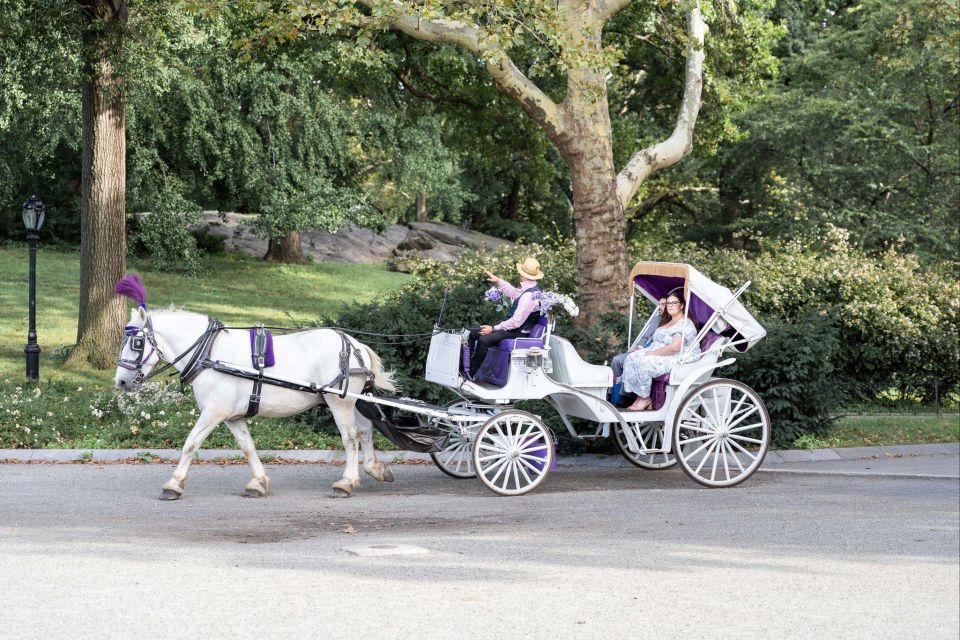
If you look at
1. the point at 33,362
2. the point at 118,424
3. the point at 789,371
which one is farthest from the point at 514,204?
the point at 118,424

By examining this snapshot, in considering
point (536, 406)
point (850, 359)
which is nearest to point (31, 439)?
point (536, 406)

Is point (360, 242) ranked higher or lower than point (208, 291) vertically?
higher

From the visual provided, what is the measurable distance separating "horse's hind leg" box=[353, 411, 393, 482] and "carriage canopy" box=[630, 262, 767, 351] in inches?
129

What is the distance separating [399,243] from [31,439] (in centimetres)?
2756

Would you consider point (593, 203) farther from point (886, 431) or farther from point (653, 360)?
point (886, 431)

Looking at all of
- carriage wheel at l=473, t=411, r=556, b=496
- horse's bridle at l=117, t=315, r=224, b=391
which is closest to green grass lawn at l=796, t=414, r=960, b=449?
carriage wheel at l=473, t=411, r=556, b=496

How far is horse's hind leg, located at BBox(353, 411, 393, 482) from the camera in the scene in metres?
10.7

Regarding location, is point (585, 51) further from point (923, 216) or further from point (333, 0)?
point (923, 216)

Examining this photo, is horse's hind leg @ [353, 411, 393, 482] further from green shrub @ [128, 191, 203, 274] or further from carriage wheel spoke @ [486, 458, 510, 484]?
green shrub @ [128, 191, 203, 274]

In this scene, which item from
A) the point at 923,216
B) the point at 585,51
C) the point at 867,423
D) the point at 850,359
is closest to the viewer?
the point at 585,51

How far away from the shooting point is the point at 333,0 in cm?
1252

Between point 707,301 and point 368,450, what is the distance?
370cm

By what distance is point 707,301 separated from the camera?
10.9 m

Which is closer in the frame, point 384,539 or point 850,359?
point 384,539
